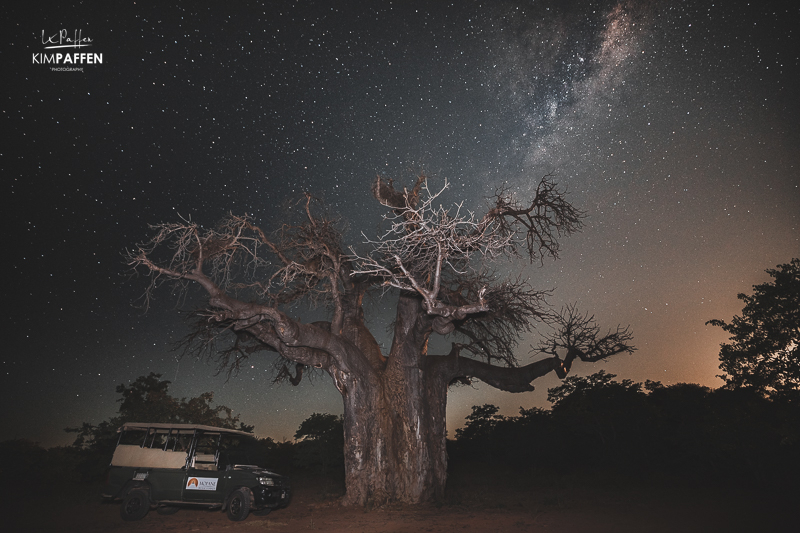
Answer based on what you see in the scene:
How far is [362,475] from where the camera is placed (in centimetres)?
1129

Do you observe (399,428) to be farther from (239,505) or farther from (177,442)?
(177,442)

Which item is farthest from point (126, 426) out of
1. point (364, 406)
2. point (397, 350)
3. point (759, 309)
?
point (759, 309)

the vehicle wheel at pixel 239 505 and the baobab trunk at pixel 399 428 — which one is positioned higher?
the baobab trunk at pixel 399 428

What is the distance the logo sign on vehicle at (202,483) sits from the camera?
9.50m

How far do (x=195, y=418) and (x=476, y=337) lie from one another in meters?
13.8

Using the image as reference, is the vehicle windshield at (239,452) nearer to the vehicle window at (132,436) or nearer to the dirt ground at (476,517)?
the dirt ground at (476,517)

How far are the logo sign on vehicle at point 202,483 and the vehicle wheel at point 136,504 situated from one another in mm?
975

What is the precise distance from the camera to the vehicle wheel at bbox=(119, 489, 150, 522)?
373 inches

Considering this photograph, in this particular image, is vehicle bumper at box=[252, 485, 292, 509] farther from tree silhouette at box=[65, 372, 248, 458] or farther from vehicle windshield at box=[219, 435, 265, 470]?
tree silhouette at box=[65, 372, 248, 458]

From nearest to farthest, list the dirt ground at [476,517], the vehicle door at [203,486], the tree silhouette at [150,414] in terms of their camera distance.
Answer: the dirt ground at [476,517] < the vehicle door at [203,486] < the tree silhouette at [150,414]

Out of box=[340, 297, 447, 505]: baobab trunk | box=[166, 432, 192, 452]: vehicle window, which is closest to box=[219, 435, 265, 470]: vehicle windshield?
box=[166, 432, 192, 452]: vehicle window

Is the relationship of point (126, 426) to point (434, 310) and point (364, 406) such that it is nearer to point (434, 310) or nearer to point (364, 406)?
point (364, 406)

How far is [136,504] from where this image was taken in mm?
9578

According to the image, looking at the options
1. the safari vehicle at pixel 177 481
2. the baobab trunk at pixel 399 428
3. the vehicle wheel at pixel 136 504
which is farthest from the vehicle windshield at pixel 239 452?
the baobab trunk at pixel 399 428
